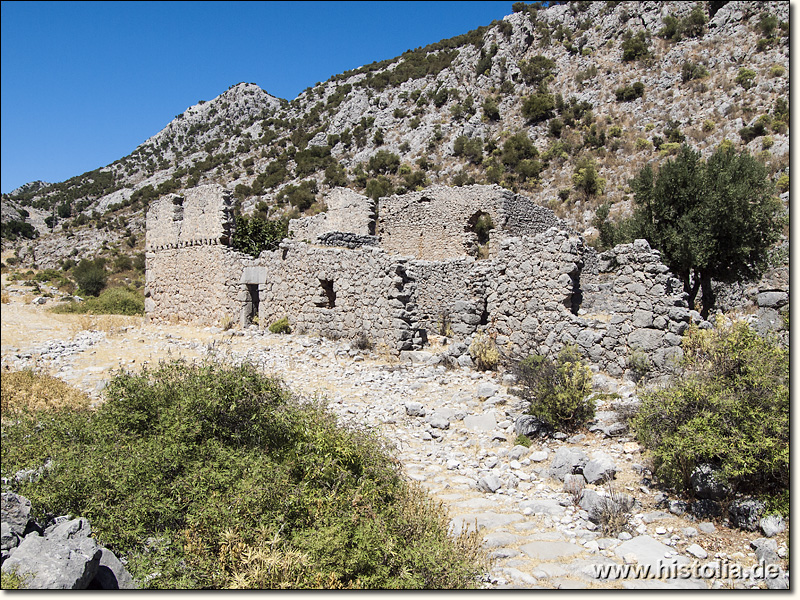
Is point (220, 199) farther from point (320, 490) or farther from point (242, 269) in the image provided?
point (320, 490)

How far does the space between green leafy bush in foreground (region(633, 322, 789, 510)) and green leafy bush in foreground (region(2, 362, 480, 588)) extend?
2591mm

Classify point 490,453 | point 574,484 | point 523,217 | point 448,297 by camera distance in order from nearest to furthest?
point 574,484 → point 490,453 → point 448,297 → point 523,217

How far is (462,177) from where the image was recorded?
40.1 m

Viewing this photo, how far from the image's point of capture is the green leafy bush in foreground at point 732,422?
4840mm

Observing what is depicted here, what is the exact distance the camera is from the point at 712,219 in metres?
14.5

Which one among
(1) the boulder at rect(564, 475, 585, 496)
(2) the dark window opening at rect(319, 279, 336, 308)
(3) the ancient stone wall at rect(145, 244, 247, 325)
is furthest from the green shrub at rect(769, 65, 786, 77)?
(1) the boulder at rect(564, 475, 585, 496)

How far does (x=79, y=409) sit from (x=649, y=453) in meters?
6.91

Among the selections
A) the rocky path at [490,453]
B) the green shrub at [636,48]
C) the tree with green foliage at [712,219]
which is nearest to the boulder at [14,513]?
the rocky path at [490,453]

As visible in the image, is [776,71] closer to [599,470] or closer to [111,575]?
[599,470]

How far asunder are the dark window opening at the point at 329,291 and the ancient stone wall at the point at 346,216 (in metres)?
4.75

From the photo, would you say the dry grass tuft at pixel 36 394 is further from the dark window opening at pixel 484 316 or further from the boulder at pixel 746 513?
the dark window opening at pixel 484 316

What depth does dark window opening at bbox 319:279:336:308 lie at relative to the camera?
A: 13822 millimetres

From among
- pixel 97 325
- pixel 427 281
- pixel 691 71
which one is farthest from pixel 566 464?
pixel 691 71

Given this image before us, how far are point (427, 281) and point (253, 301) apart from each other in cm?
548
